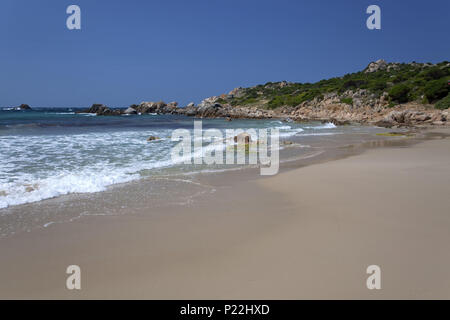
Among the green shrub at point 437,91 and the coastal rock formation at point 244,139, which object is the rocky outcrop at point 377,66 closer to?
the green shrub at point 437,91

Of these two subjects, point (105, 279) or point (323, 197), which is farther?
point (323, 197)

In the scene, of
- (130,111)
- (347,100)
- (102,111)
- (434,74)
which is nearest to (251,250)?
(347,100)

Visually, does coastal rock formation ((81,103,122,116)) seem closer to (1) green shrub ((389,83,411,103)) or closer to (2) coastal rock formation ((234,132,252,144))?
(1) green shrub ((389,83,411,103))

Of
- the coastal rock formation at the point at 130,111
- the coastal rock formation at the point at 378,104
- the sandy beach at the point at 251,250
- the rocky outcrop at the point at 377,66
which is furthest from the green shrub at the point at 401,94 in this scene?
the coastal rock formation at the point at 130,111

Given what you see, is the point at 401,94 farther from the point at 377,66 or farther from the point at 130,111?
the point at 130,111

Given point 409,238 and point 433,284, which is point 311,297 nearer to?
point 433,284

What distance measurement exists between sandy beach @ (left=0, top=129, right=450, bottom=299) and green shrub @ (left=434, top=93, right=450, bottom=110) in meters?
33.6

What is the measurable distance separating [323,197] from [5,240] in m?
5.10

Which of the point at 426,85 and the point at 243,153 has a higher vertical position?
the point at 426,85

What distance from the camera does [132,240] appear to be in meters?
4.00

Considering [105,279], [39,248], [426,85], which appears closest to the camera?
[105,279]

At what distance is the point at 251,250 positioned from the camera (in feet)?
12.1
